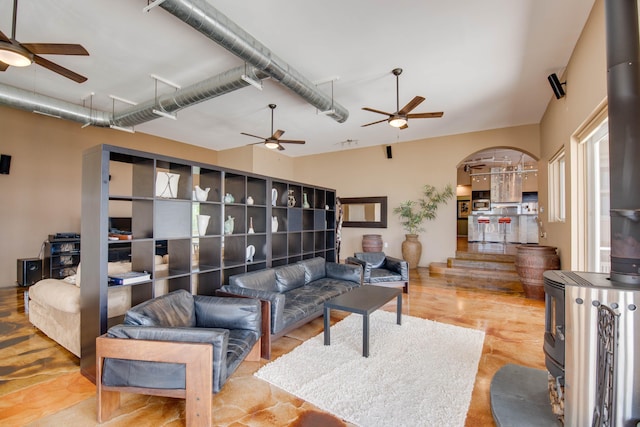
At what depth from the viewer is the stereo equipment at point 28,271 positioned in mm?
5375

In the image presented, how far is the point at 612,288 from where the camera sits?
4.95 feet

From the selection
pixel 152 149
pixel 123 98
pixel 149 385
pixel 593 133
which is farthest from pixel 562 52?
pixel 152 149

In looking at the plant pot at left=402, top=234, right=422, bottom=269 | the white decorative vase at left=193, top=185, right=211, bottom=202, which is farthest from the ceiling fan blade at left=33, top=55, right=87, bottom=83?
the plant pot at left=402, top=234, right=422, bottom=269

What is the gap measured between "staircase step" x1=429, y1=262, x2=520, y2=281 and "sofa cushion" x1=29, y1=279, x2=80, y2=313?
6.66 metres

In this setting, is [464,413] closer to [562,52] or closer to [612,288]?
[612,288]

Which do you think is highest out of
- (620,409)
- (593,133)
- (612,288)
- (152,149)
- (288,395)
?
(152,149)

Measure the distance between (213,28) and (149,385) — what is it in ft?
9.94

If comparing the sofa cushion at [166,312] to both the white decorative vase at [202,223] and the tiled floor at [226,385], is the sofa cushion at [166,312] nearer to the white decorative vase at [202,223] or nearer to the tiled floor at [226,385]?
the tiled floor at [226,385]

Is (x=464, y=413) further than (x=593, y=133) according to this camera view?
No

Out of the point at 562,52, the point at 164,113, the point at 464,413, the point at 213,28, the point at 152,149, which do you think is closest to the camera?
the point at 464,413

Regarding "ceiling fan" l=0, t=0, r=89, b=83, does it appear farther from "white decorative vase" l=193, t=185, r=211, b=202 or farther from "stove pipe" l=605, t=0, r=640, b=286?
"stove pipe" l=605, t=0, r=640, b=286

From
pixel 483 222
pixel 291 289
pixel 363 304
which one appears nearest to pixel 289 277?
pixel 291 289

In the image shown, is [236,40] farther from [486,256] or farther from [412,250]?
[486,256]

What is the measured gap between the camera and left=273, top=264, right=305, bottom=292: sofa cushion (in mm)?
3957
